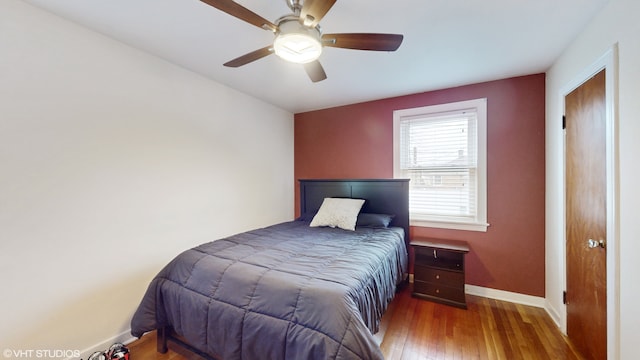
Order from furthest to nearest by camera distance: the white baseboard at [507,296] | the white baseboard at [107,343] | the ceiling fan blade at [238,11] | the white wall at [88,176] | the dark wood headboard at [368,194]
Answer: the dark wood headboard at [368,194]
the white baseboard at [507,296]
the white baseboard at [107,343]
the white wall at [88,176]
the ceiling fan blade at [238,11]

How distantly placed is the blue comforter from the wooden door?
132 centimetres

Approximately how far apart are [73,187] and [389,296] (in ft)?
8.21

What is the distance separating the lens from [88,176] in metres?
1.77

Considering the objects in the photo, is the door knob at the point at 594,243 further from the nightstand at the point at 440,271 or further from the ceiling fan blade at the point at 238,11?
the ceiling fan blade at the point at 238,11

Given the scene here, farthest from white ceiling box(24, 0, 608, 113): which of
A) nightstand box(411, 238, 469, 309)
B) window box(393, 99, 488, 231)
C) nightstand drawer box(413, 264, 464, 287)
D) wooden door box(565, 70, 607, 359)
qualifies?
nightstand drawer box(413, 264, 464, 287)

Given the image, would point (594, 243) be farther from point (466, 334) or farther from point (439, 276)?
point (439, 276)

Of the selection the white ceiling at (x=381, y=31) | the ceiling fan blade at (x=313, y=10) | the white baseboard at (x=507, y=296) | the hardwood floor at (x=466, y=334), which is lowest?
the hardwood floor at (x=466, y=334)

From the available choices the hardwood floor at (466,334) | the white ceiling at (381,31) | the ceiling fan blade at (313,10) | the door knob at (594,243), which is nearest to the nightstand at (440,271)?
the hardwood floor at (466,334)

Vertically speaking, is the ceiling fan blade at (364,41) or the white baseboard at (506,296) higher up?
the ceiling fan blade at (364,41)

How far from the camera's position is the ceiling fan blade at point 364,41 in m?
1.43

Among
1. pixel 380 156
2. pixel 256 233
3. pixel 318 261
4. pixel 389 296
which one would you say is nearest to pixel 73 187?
pixel 256 233

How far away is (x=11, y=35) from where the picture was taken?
1.47 metres

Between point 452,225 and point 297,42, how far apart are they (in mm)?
2606

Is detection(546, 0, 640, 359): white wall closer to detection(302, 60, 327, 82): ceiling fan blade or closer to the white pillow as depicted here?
detection(302, 60, 327, 82): ceiling fan blade
